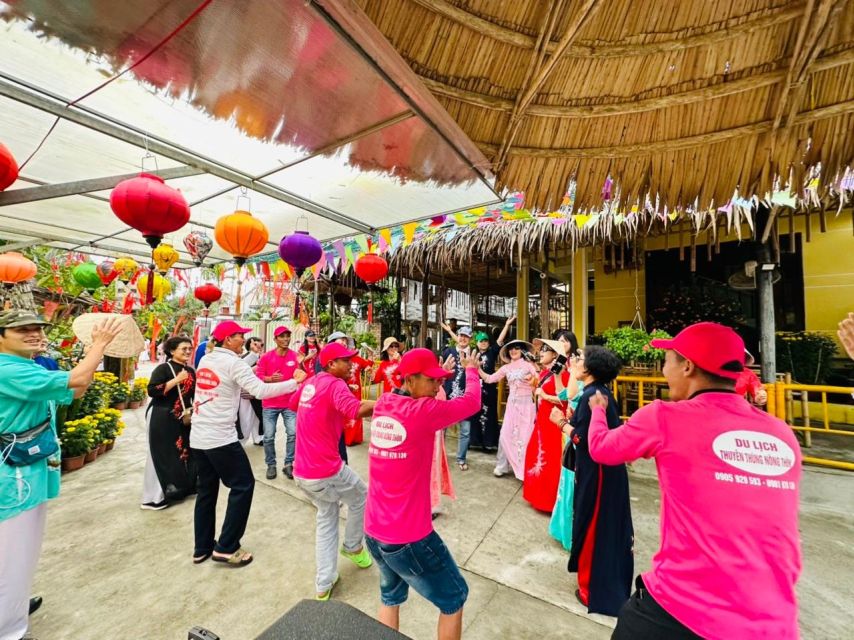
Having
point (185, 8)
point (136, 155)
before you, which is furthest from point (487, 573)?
point (136, 155)

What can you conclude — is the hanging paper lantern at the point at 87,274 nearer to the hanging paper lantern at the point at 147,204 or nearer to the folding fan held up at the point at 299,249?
the folding fan held up at the point at 299,249

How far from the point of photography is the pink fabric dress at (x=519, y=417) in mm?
4559

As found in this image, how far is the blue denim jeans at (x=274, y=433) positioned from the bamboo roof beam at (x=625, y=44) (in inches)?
177

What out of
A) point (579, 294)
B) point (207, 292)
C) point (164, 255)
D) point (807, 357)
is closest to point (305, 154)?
point (164, 255)

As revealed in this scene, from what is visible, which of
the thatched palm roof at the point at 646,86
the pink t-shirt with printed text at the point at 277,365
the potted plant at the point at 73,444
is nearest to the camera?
the thatched palm roof at the point at 646,86

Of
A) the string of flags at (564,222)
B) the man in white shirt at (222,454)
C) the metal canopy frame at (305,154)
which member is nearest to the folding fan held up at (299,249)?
the metal canopy frame at (305,154)

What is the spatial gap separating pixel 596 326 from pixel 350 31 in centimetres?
892

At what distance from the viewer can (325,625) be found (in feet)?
2.84

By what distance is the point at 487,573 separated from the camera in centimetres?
284

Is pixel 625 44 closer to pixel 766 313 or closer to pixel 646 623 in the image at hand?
pixel 646 623

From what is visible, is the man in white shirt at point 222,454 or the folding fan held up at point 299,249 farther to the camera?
the folding fan held up at point 299,249

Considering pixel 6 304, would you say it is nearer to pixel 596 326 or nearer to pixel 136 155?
pixel 136 155

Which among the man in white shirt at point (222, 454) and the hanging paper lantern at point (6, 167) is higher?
the hanging paper lantern at point (6, 167)

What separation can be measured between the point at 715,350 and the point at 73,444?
22.7 feet
